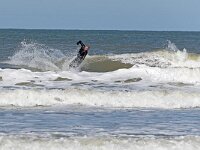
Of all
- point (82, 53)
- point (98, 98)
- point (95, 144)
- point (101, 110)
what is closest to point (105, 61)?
point (82, 53)

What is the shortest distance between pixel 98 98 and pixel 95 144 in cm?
706

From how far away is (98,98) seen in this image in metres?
16.1

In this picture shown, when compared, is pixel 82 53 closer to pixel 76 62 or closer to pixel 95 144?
pixel 76 62

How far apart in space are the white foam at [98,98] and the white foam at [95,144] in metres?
6.22

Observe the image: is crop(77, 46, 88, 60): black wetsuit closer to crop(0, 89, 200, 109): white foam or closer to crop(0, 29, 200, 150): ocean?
crop(0, 29, 200, 150): ocean

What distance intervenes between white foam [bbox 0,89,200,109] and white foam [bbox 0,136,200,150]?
6220mm

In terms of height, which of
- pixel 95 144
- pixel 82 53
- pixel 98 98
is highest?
pixel 82 53

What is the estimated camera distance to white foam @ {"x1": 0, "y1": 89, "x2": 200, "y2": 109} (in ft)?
50.9

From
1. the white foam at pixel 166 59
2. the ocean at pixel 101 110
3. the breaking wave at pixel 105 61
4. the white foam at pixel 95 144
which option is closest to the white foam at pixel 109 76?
the ocean at pixel 101 110

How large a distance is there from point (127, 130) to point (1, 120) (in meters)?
2.69

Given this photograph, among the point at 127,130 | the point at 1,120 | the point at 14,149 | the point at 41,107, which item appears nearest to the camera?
→ the point at 14,149

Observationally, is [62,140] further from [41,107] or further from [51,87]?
[51,87]

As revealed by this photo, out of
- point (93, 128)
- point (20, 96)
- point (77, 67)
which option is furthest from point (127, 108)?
point (77, 67)

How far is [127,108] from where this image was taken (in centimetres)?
1500
